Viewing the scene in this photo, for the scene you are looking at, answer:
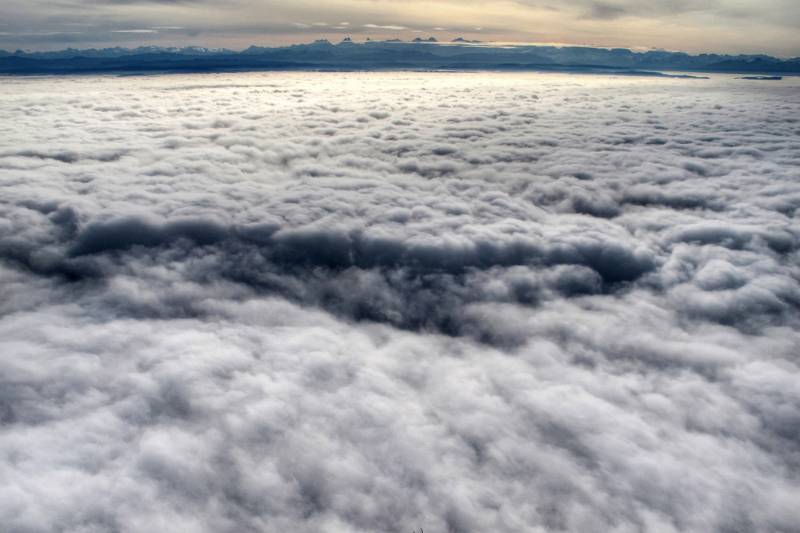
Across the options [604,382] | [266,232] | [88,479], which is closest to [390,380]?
[604,382]

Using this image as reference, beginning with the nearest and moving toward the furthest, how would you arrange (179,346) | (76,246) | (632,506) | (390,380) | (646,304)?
(632,506), (390,380), (179,346), (646,304), (76,246)

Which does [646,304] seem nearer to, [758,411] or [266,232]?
[758,411]

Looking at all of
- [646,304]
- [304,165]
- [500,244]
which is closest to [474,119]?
[304,165]

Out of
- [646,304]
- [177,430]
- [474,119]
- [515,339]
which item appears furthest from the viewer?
[474,119]

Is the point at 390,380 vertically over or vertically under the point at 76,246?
under

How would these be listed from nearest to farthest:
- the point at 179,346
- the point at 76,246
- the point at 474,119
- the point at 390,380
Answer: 1. the point at 390,380
2. the point at 179,346
3. the point at 76,246
4. the point at 474,119

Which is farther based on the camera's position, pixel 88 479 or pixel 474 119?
pixel 474 119

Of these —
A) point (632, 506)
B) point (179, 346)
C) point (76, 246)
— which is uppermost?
point (76, 246)

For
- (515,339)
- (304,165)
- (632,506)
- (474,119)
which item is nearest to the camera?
(632,506)

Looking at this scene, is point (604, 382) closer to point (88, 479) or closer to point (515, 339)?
point (515, 339)

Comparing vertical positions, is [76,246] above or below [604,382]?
above
